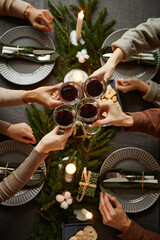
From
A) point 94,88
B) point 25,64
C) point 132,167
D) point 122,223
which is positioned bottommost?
point 122,223

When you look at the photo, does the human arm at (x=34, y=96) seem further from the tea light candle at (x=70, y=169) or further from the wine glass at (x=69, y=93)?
the tea light candle at (x=70, y=169)

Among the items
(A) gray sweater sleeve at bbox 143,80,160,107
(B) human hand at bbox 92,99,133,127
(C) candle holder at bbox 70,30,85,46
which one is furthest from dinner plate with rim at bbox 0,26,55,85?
(A) gray sweater sleeve at bbox 143,80,160,107

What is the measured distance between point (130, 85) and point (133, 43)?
260mm

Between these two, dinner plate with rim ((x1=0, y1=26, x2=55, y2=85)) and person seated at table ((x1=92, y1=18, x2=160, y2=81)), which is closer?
person seated at table ((x1=92, y1=18, x2=160, y2=81))

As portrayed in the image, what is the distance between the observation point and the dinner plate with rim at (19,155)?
146 centimetres

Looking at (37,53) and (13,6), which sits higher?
(13,6)

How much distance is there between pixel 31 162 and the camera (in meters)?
1.26

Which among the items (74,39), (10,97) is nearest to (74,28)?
(74,39)

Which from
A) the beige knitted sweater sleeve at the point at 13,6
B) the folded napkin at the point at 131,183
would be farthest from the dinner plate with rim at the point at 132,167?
the beige knitted sweater sleeve at the point at 13,6

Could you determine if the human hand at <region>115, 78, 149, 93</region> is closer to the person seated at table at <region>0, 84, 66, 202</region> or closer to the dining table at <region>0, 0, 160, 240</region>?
the dining table at <region>0, 0, 160, 240</region>

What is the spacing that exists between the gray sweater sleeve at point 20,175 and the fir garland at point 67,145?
207mm

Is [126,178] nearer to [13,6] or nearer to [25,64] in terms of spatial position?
[25,64]

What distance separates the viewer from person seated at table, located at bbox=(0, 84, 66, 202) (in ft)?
4.13

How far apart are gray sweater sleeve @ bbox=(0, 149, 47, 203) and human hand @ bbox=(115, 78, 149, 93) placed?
672mm
